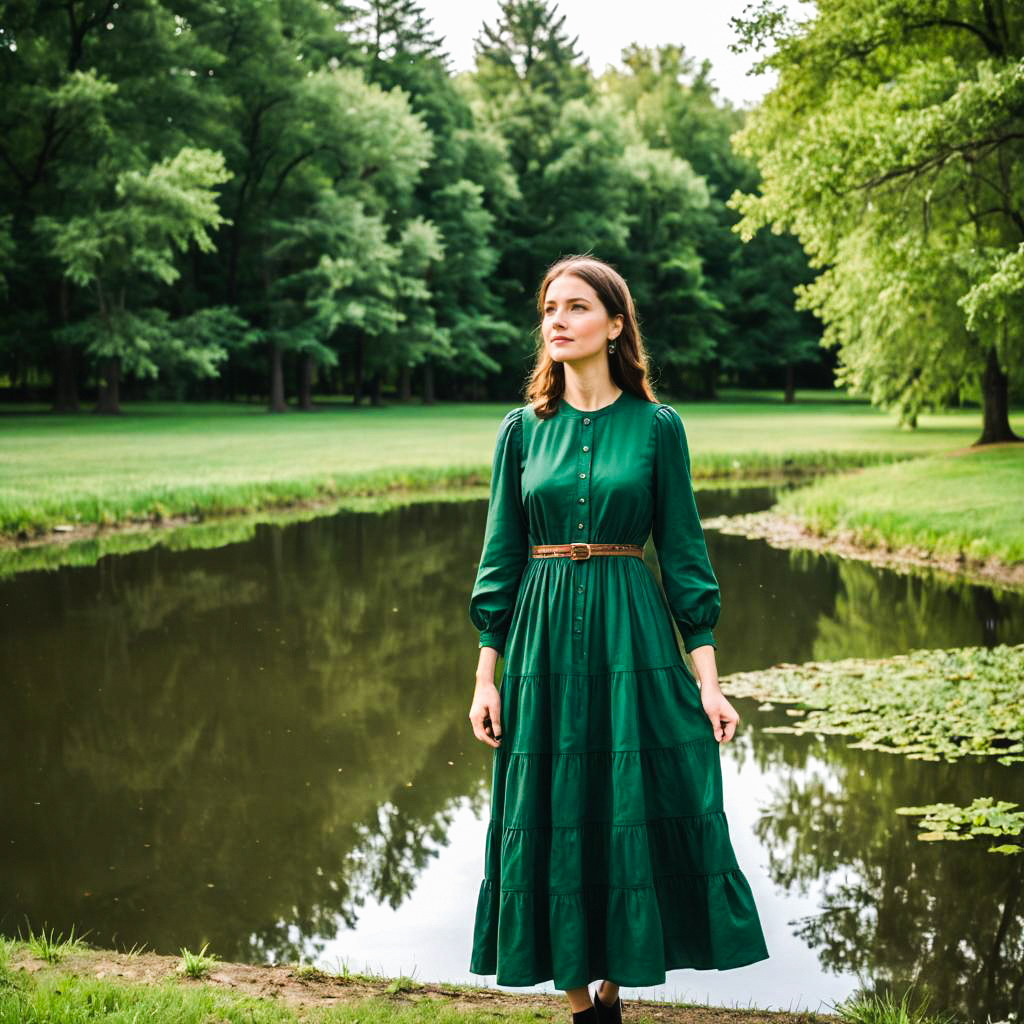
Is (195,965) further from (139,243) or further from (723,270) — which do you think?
(723,270)

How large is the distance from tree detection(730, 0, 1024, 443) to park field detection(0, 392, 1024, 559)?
2.50 metres

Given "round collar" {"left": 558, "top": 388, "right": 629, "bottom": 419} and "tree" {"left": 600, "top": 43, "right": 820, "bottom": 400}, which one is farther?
"tree" {"left": 600, "top": 43, "right": 820, "bottom": 400}

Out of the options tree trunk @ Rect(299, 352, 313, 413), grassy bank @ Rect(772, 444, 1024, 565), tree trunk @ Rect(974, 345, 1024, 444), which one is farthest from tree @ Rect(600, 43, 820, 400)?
grassy bank @ Rect(772, 444, 1024, 565)

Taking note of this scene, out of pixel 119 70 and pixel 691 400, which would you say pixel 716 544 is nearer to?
pixel 119 70

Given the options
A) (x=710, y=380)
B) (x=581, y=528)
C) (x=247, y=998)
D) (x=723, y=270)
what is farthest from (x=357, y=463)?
(x=723, y=270)

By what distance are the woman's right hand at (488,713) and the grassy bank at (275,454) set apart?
13.3 meters

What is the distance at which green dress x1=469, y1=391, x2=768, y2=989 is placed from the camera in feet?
10.5

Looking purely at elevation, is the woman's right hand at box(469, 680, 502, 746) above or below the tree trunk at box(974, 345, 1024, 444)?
below

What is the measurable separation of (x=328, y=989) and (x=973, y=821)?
3289 millimetres

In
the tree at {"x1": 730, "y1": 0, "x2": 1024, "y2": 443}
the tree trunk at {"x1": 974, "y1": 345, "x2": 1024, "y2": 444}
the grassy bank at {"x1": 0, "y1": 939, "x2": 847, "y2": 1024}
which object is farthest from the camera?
the tree trunk at {"x1": 974, "y1": 345, "x2": 1024, "y2": 444}

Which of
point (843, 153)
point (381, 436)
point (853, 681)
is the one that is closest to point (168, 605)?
point (853, 681)

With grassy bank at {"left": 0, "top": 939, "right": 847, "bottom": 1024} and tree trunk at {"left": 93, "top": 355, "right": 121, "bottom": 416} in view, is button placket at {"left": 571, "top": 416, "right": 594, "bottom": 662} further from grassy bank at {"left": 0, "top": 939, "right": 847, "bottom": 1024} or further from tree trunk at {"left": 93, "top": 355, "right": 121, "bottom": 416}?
tree trunk at {"left": 93, "top": 355, "right": 121, "bottom": 416}

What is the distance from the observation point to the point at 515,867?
3238mm

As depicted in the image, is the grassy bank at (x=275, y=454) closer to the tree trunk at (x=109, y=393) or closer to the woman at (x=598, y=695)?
the tree trunk at (x=109, y=393)
